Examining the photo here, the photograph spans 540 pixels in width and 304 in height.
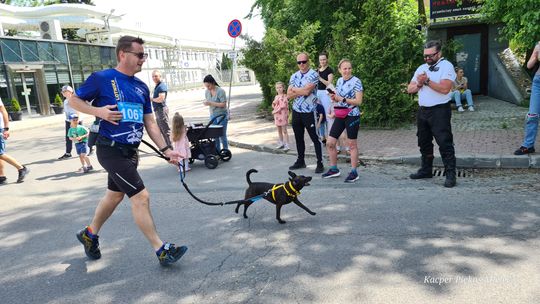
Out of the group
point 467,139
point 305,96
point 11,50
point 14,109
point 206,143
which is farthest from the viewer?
point 11,50

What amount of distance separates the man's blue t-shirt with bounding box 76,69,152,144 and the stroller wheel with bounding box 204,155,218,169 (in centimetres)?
394

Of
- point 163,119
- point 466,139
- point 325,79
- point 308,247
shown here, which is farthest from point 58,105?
point 308,247

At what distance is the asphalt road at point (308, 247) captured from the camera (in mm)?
3146

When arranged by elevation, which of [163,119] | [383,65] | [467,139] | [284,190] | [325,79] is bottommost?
[467,139]

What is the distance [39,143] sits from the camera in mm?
12875

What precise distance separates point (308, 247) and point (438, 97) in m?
3.06

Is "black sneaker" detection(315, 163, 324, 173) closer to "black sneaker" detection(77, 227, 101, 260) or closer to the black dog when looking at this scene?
the black dog

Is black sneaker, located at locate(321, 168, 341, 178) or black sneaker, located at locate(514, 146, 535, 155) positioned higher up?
black sneaker, located at locate(514, 146, 535, 155)

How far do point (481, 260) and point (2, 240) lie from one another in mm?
4970

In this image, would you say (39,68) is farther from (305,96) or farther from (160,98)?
(305,96)

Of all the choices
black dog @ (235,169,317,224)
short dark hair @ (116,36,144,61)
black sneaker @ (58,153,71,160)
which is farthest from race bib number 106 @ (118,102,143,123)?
black sneaker @ (58,153,71,160)

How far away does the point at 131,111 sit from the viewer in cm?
358

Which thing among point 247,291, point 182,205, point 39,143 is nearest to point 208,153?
point 182,205

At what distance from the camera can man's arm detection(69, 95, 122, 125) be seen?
131 inches
